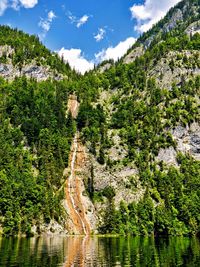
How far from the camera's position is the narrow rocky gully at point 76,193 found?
142m

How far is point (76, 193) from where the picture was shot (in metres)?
161

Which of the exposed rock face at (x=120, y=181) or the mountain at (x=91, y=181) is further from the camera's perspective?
the exposed rock face at (x=120, y=181)

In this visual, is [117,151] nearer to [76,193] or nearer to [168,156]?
[168,156]

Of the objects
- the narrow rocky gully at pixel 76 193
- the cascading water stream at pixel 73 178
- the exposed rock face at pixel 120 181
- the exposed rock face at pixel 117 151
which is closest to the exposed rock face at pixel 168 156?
the exposed rock face at pixel 117 151

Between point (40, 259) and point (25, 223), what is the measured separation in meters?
72.0

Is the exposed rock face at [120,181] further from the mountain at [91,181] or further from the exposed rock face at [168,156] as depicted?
the exposed rock face at [168,156]

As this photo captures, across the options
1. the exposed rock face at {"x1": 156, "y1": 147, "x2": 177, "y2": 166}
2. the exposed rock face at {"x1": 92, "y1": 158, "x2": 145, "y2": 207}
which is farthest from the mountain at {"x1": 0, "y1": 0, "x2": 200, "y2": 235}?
the exposed rock face at {"x1": 156, "y1": 147, "x2": 177, "y2": 166}

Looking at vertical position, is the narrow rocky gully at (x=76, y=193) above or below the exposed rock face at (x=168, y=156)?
below

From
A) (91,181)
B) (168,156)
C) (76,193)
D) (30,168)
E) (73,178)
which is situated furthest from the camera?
(168,156)

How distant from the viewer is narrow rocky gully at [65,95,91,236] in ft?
464

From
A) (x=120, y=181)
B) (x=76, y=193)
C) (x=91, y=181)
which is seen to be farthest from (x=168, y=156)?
(x=76, y=193)

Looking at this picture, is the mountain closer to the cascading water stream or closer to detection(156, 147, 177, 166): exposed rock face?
the cascading water stream

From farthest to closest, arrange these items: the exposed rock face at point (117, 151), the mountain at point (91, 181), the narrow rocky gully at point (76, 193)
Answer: the exposed rock face at point (117, 151), the narrow rocky gully at point (76, 193), the mountain at point (91, 181)

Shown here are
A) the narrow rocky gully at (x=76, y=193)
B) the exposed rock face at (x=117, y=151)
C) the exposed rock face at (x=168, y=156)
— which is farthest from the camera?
the exposed rock face at (x=168, y=156)
